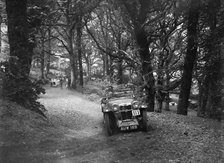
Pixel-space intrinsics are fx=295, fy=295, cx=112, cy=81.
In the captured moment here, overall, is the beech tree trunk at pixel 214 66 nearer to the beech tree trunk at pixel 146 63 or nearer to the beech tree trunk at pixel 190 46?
the beech tree trunk at pixel 190 46

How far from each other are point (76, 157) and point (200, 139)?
4.32 meters

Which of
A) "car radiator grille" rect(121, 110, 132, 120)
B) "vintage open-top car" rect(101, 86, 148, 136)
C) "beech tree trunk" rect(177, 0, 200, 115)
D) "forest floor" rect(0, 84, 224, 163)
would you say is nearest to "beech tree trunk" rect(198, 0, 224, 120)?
"beech tree trunk" rect(177, 0, 200, 115)

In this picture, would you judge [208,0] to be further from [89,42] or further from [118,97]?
[89,42]

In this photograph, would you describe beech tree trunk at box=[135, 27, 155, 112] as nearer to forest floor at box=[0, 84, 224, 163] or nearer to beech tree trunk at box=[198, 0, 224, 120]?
beech tree trunk at box=[198, 0, 224, 120]

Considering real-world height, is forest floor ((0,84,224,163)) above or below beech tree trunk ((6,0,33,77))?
below

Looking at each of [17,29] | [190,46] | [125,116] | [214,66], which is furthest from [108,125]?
[214,66]

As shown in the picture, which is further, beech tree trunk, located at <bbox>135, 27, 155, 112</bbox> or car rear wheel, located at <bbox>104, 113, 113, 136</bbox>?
beech tree trunk, located at <bbox>135, 27, 155, 112</bbox>

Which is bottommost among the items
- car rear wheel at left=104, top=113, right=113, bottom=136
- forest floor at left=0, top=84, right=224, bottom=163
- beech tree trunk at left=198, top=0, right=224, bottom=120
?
forest floor at left=0, top=84, right=224, bottom=163

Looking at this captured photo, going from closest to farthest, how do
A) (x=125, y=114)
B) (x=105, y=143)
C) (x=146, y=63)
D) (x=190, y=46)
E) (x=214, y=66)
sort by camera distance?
(x=105, y=143), (x=125, y=114), (x=214, y=66), (x=190, y=46), (x=146, y=63)

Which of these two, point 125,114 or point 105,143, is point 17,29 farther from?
point 105,143

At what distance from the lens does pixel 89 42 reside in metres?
47.8

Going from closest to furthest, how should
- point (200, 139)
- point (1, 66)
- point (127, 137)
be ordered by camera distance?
point (200, 139)
point (127, 137)
point (1, 66)

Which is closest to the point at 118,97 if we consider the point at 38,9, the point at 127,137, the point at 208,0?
the point at 127,137

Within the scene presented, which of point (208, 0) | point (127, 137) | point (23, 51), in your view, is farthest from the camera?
point (208, 0)
